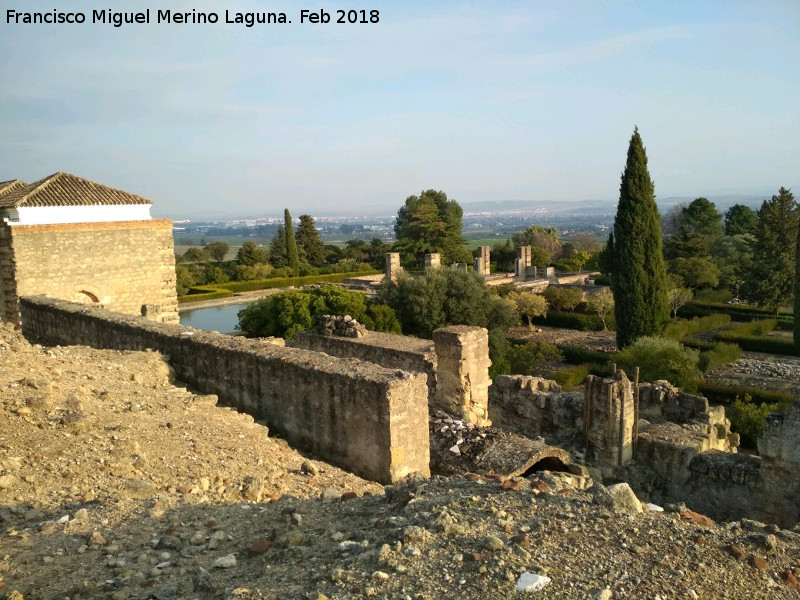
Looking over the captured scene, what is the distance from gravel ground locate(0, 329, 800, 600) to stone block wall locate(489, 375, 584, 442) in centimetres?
668

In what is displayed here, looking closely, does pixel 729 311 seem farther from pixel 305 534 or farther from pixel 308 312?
pixel 305 534

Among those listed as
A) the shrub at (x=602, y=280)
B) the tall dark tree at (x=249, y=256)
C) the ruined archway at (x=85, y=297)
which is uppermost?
the ruined archway at (x=85, y=297)

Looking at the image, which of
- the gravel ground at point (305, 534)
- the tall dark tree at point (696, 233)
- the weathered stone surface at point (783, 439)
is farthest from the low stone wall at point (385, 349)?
the tall dark tree at point (696, 233)

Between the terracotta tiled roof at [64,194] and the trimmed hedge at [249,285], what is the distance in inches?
913

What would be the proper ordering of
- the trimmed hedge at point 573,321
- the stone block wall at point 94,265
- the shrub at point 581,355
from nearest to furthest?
the stone block wall at point 94,265, the shrub at point 581,355, the trimmed hedge at point 573,321

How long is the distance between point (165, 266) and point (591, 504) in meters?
13.8

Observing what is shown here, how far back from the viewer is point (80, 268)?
14.2m

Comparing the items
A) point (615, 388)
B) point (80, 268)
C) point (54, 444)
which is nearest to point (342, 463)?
point (54, 444)

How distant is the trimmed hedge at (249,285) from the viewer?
131 feet

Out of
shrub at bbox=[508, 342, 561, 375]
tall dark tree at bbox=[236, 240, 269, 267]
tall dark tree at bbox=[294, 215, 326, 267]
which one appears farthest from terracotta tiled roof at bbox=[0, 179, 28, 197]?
tall dark tree at bbox=[294, 215, 326, 267]

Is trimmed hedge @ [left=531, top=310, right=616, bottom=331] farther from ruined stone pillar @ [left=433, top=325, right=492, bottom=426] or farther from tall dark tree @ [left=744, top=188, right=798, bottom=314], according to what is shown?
ruined stone pillar @ [left=433, top=325, right=492, bottom=426]

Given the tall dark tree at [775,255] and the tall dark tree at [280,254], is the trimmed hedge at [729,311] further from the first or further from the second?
the tall dark tree at [280,254]

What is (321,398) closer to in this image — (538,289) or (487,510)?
(487,510)

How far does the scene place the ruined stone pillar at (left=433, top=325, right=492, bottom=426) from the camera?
973cm
